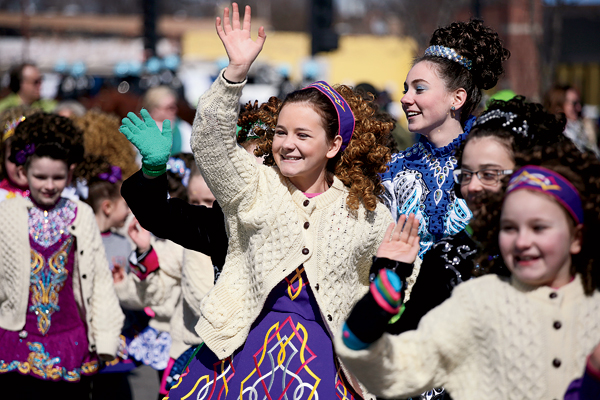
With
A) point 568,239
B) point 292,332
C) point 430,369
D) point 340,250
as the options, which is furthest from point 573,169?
point 292,332

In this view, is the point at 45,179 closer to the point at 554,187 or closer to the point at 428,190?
the point at 428,190

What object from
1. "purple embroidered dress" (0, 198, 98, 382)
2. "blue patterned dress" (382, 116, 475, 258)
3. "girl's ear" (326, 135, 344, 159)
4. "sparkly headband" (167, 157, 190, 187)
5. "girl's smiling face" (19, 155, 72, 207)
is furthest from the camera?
"sparkly headband" (167, 157, 190, 187)

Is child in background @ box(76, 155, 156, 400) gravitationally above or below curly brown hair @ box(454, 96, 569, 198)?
below

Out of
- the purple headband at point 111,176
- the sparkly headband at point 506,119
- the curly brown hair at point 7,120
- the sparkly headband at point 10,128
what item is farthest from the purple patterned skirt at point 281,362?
the purple headband at point 111,176

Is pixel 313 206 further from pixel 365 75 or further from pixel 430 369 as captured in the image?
pixel 365 75

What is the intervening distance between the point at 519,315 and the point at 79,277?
292cm

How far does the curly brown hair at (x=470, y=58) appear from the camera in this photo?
13.0 feet

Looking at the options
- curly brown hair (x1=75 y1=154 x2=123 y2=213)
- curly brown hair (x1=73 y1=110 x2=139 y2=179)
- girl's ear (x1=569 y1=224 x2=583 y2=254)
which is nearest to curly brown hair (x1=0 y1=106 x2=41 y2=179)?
curly brown hair (x1=75 y1=154 x2=123 y2=213)

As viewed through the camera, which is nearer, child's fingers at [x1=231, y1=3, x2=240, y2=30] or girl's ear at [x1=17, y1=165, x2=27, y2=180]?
child's fingers at [x1=231, y1=3, x2=240, y2=30]

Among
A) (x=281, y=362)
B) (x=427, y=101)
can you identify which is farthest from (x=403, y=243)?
(x=427, y=101)

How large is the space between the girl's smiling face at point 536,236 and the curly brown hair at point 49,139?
3023 mm

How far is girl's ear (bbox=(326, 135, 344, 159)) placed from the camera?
3.39m

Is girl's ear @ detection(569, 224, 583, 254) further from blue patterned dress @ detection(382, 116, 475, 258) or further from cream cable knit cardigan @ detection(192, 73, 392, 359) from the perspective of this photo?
blue patterned dress @ detection(382, 116, 475, 258)

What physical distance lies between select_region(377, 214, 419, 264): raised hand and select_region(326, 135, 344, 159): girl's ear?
732mm
